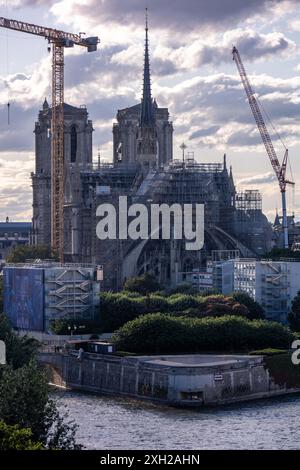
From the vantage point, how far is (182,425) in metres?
50.5

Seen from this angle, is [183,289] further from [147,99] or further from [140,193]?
[147,99]

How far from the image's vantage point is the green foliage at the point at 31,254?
321 feet

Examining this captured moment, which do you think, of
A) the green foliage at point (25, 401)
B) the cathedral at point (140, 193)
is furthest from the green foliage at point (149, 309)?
the green foliage at point (25, 401)

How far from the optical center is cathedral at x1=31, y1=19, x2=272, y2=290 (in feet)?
315

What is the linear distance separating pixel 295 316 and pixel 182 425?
85.7 ft

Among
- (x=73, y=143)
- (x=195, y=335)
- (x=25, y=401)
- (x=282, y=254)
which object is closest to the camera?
(x=25, y=401)

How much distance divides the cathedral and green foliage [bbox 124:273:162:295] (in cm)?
584

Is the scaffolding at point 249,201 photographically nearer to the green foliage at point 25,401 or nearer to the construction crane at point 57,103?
the construction crane at point 57,103

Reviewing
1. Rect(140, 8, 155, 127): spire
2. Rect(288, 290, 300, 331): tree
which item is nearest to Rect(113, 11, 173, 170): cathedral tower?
Rect(140, 8, 155, 127): spire

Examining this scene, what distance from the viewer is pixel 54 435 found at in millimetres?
40125

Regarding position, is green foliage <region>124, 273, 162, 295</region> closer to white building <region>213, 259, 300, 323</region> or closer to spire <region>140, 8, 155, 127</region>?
white building <region>213, 259, 300, 323</region>

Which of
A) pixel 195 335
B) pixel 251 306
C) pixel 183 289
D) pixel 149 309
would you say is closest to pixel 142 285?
pixel 183 289

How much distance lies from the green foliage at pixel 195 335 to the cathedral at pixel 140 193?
87.7ft
